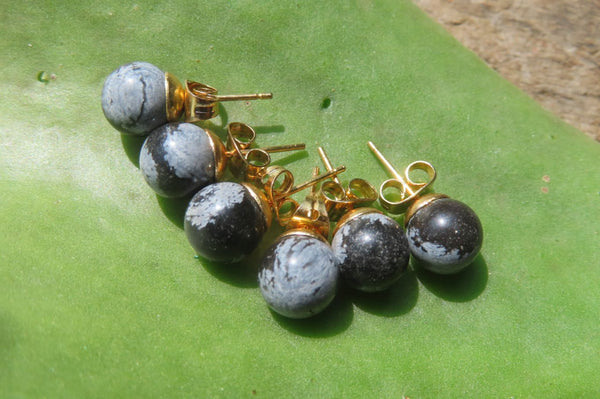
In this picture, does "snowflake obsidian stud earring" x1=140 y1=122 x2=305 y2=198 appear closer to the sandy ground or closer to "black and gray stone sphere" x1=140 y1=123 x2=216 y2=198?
"black and gray stone sphere" x1=140 y1=123 x2=216 y2=198

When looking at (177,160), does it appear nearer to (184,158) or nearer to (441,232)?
(184,158)

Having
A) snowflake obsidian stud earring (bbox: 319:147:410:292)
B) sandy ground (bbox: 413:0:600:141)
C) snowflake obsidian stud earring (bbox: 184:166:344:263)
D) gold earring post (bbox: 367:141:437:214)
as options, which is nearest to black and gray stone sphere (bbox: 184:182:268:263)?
snowflake obsidian stud earring (bbox: 184:166:344:263)

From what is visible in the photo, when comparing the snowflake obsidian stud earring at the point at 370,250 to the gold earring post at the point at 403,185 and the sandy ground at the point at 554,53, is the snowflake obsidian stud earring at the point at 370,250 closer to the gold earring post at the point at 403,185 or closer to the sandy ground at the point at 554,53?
the gold earring post at the point at 403,185

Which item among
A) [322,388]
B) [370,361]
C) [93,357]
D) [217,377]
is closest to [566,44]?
[370,361]

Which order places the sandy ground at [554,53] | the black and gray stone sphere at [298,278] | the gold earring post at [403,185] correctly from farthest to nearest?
1. the sandy ground at [554,53]
2. the gold earring post at [403,185]
3. the black and gray stone sphere at [298,278]

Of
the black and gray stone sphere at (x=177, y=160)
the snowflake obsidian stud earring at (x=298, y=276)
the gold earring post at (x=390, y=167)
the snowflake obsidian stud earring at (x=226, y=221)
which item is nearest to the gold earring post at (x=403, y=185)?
the gold earring post at (x=390, y=167)

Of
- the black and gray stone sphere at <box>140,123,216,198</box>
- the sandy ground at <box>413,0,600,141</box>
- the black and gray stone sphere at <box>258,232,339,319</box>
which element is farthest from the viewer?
the sandy ground at <box>413,0,600,141</box>

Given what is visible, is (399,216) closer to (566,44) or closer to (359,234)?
(359,234)
